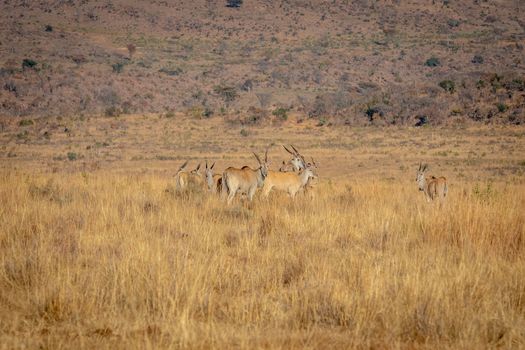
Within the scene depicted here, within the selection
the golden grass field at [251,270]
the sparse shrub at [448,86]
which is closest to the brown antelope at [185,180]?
the golden grass field at [251,270]

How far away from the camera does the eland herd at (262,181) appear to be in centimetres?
1403

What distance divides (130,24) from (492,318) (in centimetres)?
8937

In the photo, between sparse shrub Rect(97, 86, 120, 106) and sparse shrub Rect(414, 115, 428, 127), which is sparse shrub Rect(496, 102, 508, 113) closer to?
sparse shrub Rect(414, 115, 428, 127)

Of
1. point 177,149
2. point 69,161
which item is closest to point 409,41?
point 177,149

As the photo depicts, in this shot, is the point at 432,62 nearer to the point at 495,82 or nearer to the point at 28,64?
the point at 495,82

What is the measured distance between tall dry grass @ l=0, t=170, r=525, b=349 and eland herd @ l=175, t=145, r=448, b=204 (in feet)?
11.4

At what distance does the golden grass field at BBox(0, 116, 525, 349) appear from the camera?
505 cm

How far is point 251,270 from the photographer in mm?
6883

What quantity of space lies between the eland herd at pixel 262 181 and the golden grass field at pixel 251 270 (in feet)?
1.60

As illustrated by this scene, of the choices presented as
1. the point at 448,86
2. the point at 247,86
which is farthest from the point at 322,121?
the point at 247,86

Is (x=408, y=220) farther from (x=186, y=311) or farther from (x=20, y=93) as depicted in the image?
(x=20, y=93)

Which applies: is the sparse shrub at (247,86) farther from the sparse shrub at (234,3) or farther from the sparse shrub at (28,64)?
the sparse shrub at (234,3)

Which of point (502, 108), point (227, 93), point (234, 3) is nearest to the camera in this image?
point (502, 108)

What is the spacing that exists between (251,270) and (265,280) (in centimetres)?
32
